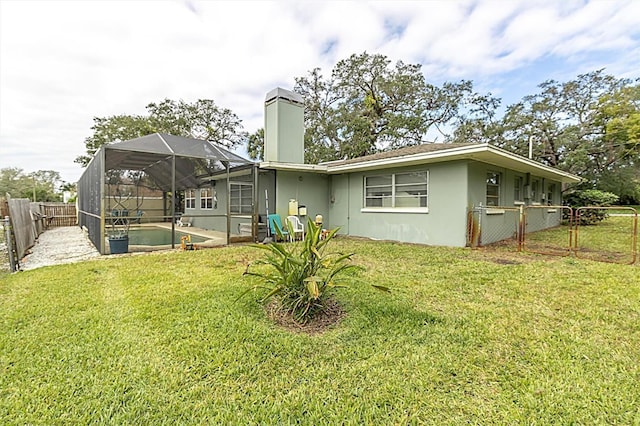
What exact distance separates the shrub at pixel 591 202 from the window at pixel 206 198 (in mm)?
16807

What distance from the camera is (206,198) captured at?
47.0 feet

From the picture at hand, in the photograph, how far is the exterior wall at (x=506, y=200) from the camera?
25.9 ft

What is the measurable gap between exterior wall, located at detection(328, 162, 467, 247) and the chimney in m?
2.07

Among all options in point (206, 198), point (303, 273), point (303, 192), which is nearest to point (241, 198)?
point (303, 192)

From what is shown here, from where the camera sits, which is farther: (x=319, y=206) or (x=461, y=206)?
(x=319, y=206)

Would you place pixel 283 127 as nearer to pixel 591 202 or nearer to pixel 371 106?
pixel 371 106

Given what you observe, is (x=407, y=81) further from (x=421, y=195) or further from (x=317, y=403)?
(x=317, y=403)

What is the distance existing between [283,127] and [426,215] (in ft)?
17.2

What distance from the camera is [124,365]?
2270 mm

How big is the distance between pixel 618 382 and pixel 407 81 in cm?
2024

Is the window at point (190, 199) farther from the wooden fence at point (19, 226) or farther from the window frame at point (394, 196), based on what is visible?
the window frame at point (394, 196)

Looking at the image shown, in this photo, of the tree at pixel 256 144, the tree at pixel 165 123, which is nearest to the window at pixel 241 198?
the tree at pixel 256 144

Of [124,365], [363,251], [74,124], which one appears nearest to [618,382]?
[124,365]

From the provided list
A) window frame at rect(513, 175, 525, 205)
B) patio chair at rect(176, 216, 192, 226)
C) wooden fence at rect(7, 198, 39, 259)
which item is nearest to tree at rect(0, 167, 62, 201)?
patio chair at rect(176, 216, 192, 226)
